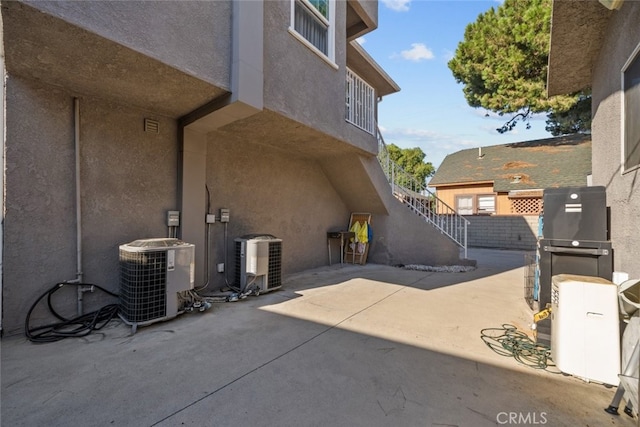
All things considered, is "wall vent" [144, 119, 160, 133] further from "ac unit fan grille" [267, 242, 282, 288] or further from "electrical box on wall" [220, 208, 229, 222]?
"ac unit fan grille" [267, 242, 282, 288]

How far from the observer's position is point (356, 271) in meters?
7.17

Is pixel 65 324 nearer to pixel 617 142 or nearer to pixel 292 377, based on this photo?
pixel 292 377

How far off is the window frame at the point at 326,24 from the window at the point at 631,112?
412 centimetres

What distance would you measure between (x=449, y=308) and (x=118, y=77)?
5422mm

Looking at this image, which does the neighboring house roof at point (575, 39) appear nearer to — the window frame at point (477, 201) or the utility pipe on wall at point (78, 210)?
the utility pipe on wall at point (78, 210)

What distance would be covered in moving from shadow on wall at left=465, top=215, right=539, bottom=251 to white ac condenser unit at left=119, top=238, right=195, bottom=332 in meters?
12.7

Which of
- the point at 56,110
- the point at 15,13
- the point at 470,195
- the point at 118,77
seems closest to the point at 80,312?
the point at 56,110

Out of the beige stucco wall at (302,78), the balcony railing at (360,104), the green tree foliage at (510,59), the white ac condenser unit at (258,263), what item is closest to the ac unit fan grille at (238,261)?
the white ac condenser unit at (258,263)

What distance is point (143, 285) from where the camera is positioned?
11.1 ft

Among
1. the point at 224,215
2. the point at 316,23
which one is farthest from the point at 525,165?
the point at 224,215

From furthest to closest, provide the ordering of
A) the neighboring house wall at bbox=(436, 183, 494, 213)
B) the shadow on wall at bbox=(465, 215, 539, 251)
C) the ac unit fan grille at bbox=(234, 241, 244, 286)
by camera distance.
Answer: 1. the neighboring house wall at bbox=(436, 183, 494, 213)
2. the shadow on wall at bbox=(465, 215, 539, 251)
3. the ac unit fan grille at bbox=(234, 241, 244, 286)

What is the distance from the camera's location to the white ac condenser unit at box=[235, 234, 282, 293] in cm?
485

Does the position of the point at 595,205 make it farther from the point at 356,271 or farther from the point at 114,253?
the point at 114,253

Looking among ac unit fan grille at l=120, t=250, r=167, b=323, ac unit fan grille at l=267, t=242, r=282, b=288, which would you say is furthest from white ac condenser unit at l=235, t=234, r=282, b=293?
ac unit fan grille at l=120, t=250, r=167, b=323
